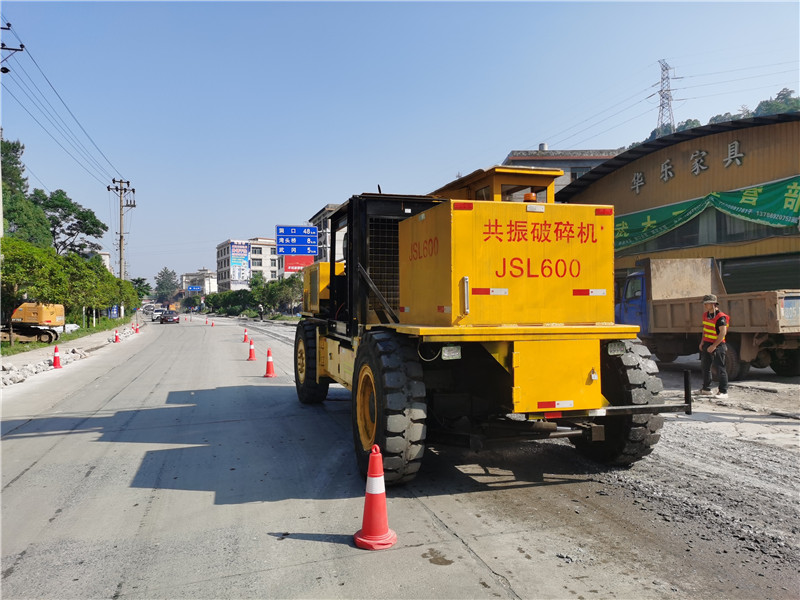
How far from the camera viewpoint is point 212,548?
390 centimetres

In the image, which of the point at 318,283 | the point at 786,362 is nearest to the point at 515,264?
the point at 318,283

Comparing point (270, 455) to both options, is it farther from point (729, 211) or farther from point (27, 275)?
point (27, 275)

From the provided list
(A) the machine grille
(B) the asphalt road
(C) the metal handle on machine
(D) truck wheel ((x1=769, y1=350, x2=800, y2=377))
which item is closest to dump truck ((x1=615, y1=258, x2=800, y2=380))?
(D) truck wheel ((x1=769, y1=350, x2=800, y2=377))

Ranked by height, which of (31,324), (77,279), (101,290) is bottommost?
(31,324)

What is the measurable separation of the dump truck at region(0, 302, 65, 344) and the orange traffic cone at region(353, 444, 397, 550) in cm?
2651

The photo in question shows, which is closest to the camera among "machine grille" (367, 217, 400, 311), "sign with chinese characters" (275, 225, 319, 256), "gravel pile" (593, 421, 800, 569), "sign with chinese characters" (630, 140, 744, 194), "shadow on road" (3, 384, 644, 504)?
"gravel pile" (593, 421, 800, 569)

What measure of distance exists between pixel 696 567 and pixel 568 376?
67.0 inches

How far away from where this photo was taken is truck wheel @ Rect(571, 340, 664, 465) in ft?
16.7

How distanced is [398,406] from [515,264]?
5.48ft

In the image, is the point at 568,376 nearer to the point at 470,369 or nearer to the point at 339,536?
the point at 470,369

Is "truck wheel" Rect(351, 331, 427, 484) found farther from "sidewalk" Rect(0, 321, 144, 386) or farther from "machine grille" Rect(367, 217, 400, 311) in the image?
"sidewalk" Rect(0, 321, 144, 386)

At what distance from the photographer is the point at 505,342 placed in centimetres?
471

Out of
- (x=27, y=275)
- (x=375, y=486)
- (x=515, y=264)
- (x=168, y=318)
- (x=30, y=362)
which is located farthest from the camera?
(x=168, y=318)

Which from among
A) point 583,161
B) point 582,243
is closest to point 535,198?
point 582,243
